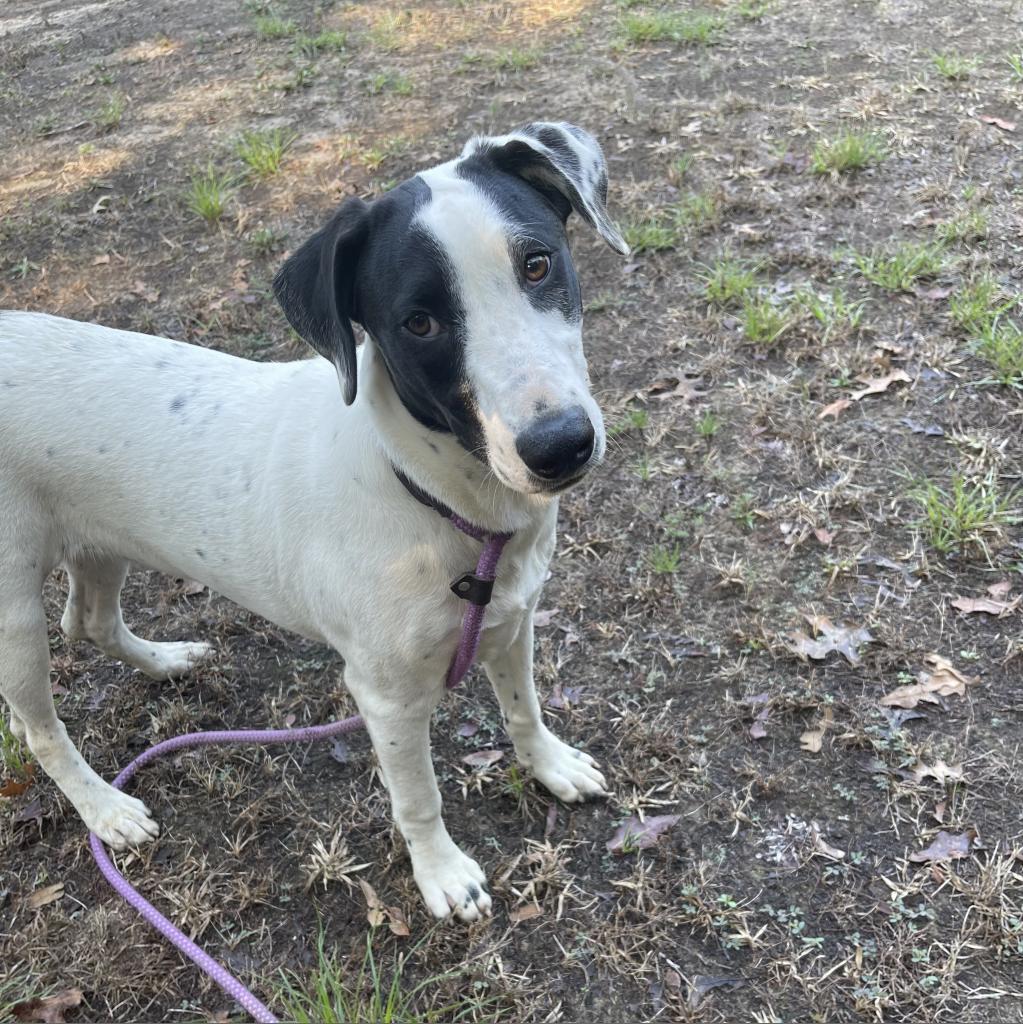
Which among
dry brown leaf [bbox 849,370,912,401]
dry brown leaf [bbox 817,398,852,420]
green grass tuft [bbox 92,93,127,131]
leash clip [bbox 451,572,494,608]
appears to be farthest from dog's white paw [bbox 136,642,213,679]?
green grass tuft [bbox 92,93,127,131]

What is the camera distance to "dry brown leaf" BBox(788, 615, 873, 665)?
131 inches

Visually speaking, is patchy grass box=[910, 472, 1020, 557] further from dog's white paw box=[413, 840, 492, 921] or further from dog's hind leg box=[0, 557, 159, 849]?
dog's hind leg box=[0, 557, 159, 849]

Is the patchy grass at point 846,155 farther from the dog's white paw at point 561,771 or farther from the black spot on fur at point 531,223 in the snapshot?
the dog's white paw at point 561,771

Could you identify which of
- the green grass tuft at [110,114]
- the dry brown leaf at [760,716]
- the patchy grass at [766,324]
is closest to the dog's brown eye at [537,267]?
the dry brown leaf at [760,716]

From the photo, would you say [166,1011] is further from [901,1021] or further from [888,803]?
[888,803]

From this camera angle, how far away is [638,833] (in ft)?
9.68

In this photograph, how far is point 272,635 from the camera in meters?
3.79

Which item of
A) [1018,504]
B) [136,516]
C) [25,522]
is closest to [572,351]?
[136,516]

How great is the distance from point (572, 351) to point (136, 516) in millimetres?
1413

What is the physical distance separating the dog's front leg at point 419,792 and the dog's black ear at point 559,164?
1298mm

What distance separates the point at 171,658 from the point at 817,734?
2.39 m

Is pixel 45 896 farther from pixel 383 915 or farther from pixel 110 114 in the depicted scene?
pixel 110 114

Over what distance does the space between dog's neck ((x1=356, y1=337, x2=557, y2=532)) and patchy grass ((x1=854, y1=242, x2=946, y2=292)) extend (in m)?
3.29

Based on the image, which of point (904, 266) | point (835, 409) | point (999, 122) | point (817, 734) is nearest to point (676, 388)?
point (835, 409)
